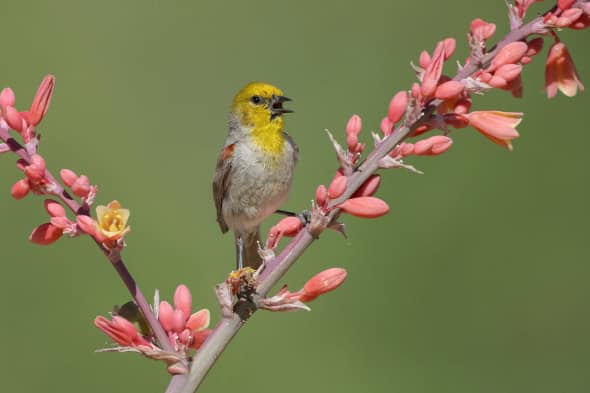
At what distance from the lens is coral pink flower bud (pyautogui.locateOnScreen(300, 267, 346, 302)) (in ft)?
4.74

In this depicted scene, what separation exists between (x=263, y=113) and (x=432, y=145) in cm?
169

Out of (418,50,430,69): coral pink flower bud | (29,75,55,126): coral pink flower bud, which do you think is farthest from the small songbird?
(29,75,55,126): coral pink flower bud

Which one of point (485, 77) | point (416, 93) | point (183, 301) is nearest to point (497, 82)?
point (485, 77)

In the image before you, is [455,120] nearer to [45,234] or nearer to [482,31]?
[482,31]

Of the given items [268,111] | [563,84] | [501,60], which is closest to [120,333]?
[501,60]

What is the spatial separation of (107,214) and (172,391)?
12.7 inches

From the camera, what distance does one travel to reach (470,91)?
1467 millimetres

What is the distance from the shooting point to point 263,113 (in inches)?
123

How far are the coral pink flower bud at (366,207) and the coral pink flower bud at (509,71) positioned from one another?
32 centimetres

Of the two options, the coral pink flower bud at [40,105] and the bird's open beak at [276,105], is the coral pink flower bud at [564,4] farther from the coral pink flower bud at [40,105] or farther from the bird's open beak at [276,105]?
the bird's open beak at [276,105]

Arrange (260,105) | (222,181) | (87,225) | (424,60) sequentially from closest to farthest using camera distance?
(87,225) → (424,60) → (260,105) → (222,181)

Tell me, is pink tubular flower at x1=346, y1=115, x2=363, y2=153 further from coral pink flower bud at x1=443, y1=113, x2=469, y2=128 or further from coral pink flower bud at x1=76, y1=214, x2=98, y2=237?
coral pink flower bud at x1=76, y1=214, x2=98, y2=237

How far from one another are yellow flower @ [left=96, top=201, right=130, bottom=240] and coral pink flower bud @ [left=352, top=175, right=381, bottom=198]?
0.42 metres

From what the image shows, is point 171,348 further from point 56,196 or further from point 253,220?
point 253,220
